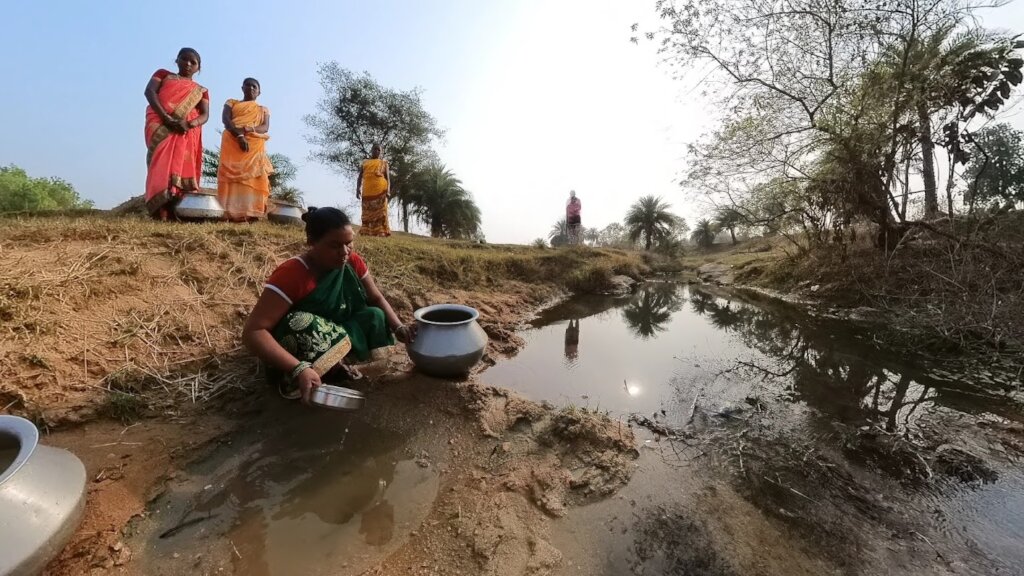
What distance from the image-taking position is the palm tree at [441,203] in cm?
2153

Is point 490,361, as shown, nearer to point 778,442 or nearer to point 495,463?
point 495,463

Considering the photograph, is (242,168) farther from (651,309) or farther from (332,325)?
(651,309)

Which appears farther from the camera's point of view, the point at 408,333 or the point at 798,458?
the point at 408,333

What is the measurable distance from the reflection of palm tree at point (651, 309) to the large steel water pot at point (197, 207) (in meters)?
6.52

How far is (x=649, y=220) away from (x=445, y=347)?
88.9ft

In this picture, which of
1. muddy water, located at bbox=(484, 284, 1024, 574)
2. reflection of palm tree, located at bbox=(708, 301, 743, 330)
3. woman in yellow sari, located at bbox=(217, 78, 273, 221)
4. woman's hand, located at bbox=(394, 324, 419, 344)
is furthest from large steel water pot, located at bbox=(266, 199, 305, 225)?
reflection of palm tree, located at bbox=(708, 301, 743, 330)

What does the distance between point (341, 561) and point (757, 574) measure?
1.85 metres

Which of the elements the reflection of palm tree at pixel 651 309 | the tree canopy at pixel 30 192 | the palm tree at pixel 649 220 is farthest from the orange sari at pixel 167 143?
the palm tree at pixel 649 220

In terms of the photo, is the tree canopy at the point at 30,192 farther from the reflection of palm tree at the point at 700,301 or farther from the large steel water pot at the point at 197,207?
the reflection of palm tree at the point at 700,301

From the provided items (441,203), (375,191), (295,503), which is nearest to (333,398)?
(295,503)

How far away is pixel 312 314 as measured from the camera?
8.84 ft

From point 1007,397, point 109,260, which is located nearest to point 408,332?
point 109,260

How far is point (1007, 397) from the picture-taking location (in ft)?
11.1

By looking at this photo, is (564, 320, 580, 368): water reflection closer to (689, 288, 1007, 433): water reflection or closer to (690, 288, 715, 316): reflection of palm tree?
(689, 288, 1007, 433): water reflection
